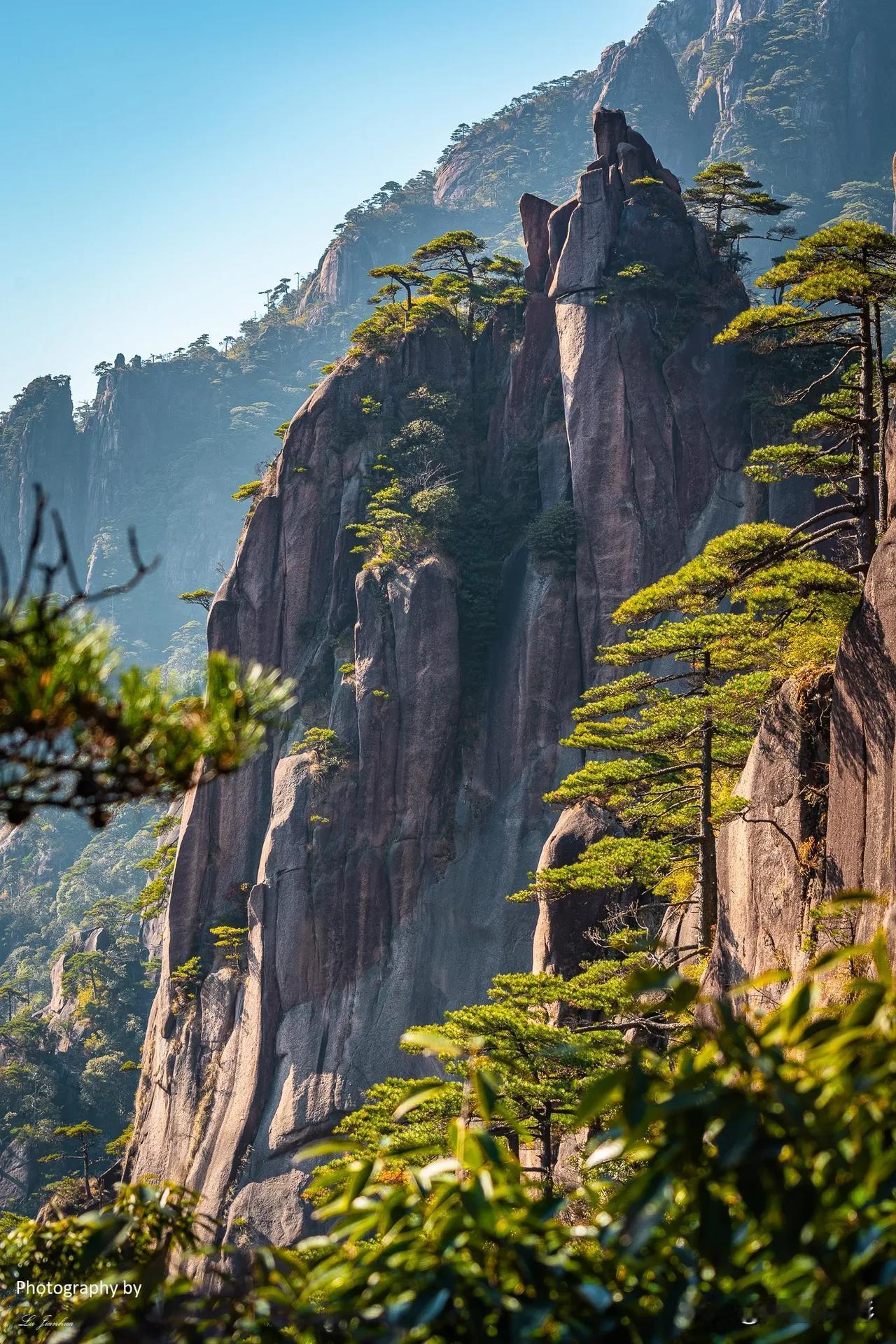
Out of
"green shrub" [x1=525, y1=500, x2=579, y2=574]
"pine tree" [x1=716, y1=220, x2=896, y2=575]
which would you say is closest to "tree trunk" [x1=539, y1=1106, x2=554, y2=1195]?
"pine tree" [x1=716, y1=220, x2=896, y2=575]

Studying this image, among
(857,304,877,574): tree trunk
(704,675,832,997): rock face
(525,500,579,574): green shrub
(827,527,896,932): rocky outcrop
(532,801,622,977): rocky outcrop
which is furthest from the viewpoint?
(525,500,579,574): green shrub

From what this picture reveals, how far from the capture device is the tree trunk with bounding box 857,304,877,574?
443 inches

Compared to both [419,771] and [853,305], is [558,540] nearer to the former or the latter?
[419,771]

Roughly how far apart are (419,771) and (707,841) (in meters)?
13.2

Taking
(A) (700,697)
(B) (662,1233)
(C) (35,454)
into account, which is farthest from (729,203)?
(C) (35,454)

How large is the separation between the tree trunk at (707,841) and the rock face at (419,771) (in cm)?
1116

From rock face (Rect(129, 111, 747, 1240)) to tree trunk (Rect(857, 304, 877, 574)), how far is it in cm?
1285

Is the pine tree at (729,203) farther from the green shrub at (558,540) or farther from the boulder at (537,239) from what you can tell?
the green shrub at (558,540)

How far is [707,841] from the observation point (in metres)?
12.7

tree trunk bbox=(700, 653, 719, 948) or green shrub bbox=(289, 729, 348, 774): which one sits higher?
green shrub bbox=(289, 729, 348, 774)

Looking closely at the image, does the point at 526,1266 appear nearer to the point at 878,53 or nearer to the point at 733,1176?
the point at 733,1176

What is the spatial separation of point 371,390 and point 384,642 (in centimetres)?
785

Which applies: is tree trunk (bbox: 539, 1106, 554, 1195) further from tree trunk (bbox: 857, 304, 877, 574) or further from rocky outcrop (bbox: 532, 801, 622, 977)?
tree trunk (bbox: 857, 304, 877, 574)

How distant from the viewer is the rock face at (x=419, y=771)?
24000mm
